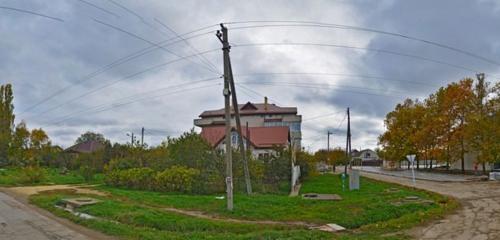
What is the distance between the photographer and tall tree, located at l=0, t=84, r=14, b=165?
57.5 meters

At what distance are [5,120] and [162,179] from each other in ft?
149

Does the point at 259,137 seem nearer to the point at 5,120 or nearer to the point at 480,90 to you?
the point at 480,90

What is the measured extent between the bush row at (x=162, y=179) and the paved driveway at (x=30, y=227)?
8123mm

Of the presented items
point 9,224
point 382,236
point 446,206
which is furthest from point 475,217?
point 9,224

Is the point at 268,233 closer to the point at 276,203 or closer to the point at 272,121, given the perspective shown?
the point at 276,203

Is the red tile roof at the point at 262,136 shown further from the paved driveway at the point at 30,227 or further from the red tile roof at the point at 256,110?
the paved driveway at the point at 30,227

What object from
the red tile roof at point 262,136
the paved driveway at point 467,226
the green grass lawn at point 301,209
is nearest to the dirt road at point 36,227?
the green grass lawn at point 301,209

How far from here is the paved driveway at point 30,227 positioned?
39.1ft

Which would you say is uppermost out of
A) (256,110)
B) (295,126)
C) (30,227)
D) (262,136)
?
(256,110)

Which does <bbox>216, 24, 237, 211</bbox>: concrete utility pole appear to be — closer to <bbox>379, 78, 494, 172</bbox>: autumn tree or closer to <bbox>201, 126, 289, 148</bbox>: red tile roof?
<bbox>379, 78, 494, 172</bbox>: autumn tree

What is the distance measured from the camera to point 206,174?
2517cm

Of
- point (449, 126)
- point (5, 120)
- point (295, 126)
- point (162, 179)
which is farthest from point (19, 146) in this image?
point (449, 126)

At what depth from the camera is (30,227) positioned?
1367cm

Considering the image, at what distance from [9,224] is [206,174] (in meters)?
12.2
